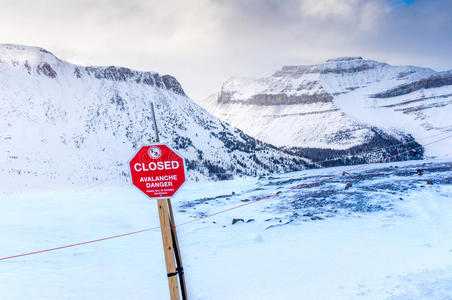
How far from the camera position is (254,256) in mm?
10320

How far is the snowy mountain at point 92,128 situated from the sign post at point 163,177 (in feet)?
139

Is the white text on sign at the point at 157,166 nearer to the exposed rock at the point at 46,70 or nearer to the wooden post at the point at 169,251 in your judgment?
the wooden post at the point at 169,251

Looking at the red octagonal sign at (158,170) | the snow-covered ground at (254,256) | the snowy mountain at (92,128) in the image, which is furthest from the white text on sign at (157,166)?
the snowy mountain at (92,128)

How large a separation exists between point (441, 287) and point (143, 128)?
83.6 metres

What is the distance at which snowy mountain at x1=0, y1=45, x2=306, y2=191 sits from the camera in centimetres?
5553

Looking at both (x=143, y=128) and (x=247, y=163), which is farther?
(x=247, y=163)

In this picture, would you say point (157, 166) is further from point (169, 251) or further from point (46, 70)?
point (46, 70)

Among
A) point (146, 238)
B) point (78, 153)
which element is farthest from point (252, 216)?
point (78, 153)

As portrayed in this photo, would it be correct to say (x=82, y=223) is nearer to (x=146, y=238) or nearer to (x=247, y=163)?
(x=146, y=238)

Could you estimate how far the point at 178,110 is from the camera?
4370 inches

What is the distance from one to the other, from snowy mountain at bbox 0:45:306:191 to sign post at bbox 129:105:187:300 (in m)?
42.3

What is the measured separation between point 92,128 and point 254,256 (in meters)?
72.8

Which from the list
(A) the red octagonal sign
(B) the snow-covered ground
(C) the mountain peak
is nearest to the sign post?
(A) the red octagonal sign

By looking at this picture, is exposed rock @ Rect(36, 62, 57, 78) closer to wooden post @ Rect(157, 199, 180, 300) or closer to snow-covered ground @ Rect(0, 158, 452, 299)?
snow-covered ground @ Rect(0, 158, 452, 299)
